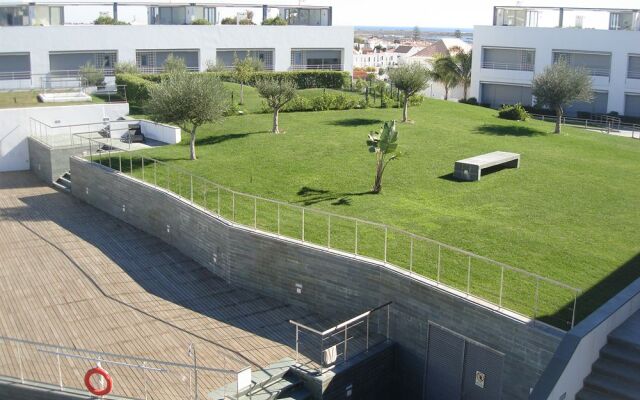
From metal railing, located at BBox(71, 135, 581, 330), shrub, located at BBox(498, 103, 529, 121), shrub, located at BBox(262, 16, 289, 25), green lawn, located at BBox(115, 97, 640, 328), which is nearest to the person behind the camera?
metal railing, located at BBox(71, 135, 581, 330)

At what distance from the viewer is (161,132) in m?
29.6

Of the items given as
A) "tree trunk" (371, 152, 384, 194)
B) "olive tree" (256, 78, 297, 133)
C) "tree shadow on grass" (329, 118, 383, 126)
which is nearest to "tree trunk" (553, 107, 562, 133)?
"tree shadow on grass" (329, 118, 383, 126)

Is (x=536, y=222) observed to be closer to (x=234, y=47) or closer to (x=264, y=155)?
(x=264, y=155)

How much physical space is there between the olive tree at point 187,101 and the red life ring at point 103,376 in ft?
41.6

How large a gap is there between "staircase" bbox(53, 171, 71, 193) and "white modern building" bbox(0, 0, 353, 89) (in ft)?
41.3

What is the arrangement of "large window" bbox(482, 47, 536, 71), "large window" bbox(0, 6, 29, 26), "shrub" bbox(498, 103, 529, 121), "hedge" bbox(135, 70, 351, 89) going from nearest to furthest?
1. "shrub" bbox(498, 103, 529, 121)
2. "hedge" bbox(135, 70, 351, 89)
3. "large window" bbox(0, 6, 29, 26)
4. "large window" bbox(482, 47, 536, 71)

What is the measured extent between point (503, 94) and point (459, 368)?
43376mm

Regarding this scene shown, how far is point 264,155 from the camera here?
85.6 ft

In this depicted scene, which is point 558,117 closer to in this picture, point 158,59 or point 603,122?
point 603,122

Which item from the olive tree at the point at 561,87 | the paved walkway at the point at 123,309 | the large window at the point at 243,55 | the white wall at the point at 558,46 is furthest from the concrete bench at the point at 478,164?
the large window at the point at 243,55

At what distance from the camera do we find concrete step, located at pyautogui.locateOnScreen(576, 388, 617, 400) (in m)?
13.0

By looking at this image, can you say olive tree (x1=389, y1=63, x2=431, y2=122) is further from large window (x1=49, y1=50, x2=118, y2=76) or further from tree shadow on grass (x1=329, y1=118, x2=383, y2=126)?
large window (x1=49, y1=50, x2=118, y2=76)

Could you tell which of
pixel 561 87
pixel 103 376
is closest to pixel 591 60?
pixel 561 87

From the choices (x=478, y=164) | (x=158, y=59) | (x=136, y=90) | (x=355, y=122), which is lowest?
(x=478, y=164)
